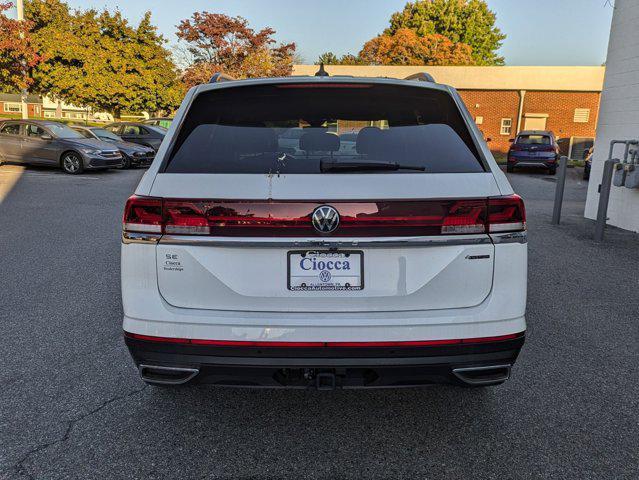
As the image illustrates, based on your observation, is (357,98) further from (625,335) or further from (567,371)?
(625,335)

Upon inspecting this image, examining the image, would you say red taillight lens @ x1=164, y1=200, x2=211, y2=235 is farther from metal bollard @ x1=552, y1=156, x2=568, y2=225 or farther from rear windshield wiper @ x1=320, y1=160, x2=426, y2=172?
metal bollard @ x1=552, y1=156, x2=568, y2=225

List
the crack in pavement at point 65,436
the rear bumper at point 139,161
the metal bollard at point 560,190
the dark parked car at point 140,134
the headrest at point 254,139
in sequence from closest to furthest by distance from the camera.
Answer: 1. the crack in pavement at point 65,436
2. the headrest at point 254,139
3. the metal bollard at point 560,190
4. the rear bumper at point 139,161
5. the dark parked car at point 140,134

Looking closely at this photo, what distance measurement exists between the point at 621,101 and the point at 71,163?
14.7 meters

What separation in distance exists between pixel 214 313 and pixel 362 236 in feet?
2.39

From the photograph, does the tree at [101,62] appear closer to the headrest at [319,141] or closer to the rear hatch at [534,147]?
the rear hatch at [534,147]

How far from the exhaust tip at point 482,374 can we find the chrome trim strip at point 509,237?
57 cm

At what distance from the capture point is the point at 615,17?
963cm

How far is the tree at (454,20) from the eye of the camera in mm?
58312

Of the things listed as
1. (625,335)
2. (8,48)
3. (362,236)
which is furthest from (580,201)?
(8,48)

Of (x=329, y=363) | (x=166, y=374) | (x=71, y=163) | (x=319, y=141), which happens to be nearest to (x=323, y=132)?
(x=319, y=141)

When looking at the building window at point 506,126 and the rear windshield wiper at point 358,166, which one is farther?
the building window at point 506,126

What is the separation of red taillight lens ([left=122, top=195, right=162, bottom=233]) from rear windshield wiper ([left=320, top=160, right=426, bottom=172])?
754mm

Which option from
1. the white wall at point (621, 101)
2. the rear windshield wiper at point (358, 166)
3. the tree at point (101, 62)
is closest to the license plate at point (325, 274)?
the rear windshield wiper at point (358, 166)

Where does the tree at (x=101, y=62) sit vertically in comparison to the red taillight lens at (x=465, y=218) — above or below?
above
